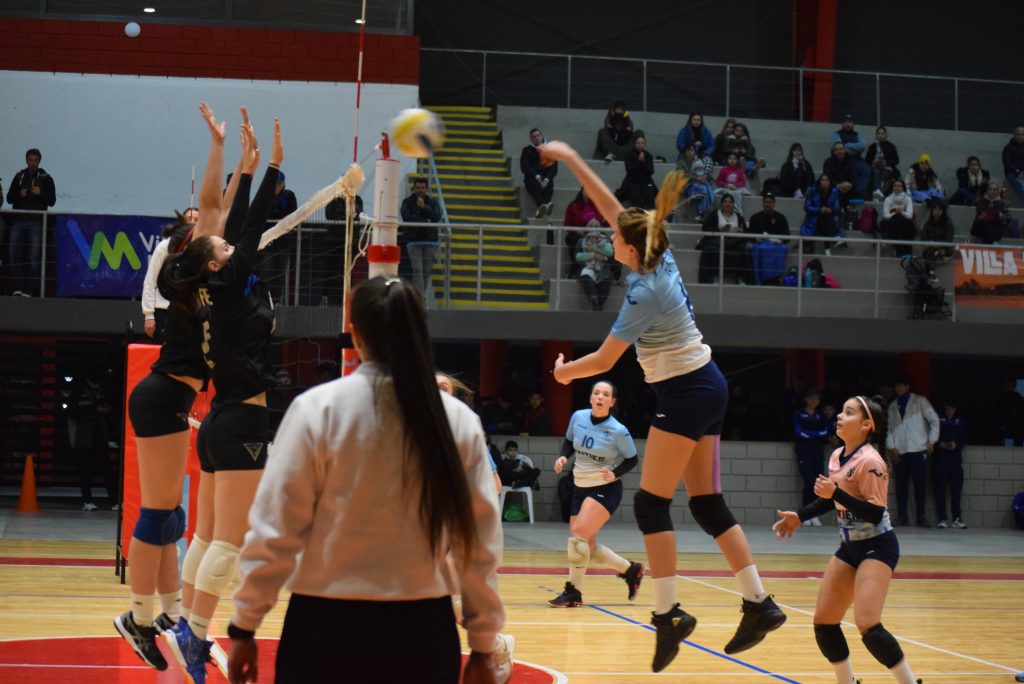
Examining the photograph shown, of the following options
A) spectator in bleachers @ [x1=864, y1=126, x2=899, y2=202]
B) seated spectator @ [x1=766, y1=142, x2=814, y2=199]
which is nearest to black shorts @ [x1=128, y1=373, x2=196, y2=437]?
seated spectator @ [x1=766, y1=142, x2=814, y2=199]

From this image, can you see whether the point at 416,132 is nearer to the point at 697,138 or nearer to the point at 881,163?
the point at 697,138

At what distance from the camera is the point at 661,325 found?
5703 mm

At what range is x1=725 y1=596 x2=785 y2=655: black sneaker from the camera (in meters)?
5.88

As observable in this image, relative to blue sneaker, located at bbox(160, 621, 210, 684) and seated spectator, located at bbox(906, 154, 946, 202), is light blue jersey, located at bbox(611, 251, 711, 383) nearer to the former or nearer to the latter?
blue sneaker, located at bbox(160, 621, 210, 684)

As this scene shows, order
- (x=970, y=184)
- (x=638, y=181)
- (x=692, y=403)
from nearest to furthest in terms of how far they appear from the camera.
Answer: (x=692, y=403) < (x=638, y=181) < (x=970, y=184)

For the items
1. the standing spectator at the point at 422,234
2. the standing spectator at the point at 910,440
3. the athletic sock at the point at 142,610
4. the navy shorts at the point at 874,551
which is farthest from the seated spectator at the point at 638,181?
the athletic sock at the point at 142,610

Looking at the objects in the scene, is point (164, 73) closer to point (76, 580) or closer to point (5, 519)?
point (5, 519)

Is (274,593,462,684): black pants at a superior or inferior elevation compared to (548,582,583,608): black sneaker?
superior

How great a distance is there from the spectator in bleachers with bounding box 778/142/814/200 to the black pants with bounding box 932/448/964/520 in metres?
5.09

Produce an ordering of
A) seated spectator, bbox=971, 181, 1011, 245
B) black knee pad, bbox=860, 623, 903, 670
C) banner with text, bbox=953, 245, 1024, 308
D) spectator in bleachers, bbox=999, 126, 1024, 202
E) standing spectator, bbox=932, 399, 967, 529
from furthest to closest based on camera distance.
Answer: spectator in bleachers, bbox=999, 126, 1024, 202 → seated spectator, bbox=971, 181, 1011, 245 → standing spectator, bbox=932, 399, 967, 529 → banner with text, bbox=953, 245, 1024, 308 → black knee pad, bbox=860, 623, 903, 670

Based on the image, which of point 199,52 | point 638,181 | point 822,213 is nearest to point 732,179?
point 822,213

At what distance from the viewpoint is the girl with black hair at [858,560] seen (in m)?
6.45

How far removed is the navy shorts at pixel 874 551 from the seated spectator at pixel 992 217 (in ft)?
50.6

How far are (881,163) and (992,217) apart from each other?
2329mm
